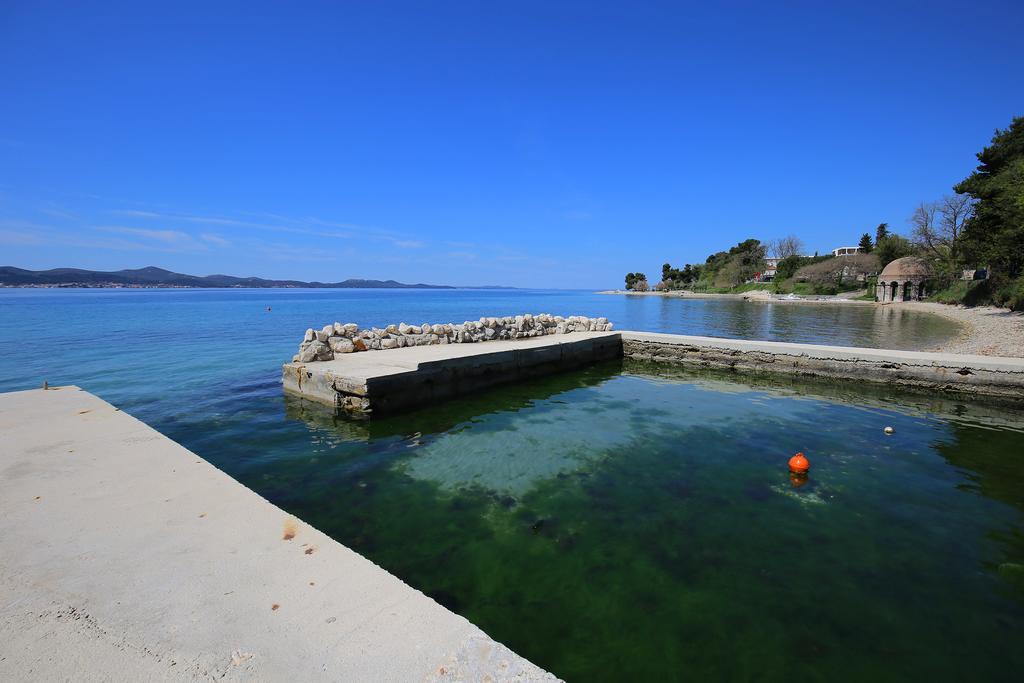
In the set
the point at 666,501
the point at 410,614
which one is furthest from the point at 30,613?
the point at 666,501

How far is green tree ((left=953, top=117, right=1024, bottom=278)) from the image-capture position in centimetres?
2250

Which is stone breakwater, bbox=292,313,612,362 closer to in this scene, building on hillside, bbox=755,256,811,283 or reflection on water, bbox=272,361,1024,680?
reflection on water, bbox=272,361,1024,680

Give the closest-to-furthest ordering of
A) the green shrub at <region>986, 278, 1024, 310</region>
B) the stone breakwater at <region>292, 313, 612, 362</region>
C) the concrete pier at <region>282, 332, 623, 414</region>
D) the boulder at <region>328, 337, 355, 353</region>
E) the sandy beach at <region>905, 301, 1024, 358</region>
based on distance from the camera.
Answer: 1. the concrete pier at <region>282, 332, 623, 414</region>
2. the stone breakwater at <region>292, 313, 612, 362</region>
3. the boulder at <region>328, 337, 355, 353</region>
4. the sandy beach at <region>905, 301, 1024, 358</region>
5. the green shrub at <region>986, 278, 1024, 310</region>

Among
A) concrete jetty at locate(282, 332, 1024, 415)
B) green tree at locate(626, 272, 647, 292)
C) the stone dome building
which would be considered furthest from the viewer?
green tree at locate(626, 272, 647, 292)

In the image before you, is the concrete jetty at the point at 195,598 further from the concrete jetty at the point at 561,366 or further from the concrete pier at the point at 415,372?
the concrete jetty at the point at 561,366

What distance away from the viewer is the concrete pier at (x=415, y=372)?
8.23 meters

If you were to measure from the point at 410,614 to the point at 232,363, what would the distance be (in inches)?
556

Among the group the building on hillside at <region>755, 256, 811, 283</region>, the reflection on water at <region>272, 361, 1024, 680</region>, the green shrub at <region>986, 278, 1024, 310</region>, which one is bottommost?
the reflection on water at <region>272, 361, 1024, 680</region>

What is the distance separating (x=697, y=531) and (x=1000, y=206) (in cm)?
3195

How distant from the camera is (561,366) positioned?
1284 centimetres

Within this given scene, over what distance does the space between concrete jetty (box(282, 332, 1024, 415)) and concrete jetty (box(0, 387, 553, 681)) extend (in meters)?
4.68

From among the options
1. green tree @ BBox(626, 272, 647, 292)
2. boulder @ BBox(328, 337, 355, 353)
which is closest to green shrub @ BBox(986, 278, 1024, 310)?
boulder @ BBox(328, 337, 355, 353)

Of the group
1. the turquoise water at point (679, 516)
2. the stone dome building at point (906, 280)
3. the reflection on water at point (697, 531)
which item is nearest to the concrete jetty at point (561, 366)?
the turquoise water at point (679, 516)

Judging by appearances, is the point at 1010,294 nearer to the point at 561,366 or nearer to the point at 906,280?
the point at 906,280
